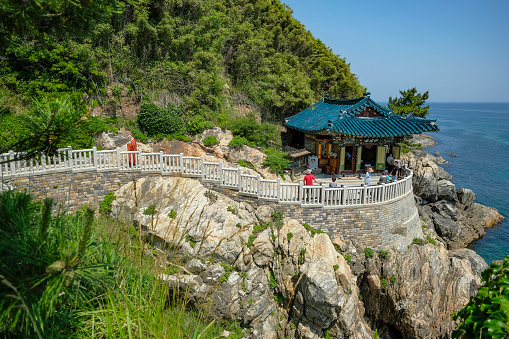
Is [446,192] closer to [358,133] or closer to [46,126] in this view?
[358,133]

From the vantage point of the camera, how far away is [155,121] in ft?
59.7

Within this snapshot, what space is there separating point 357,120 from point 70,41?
55.9 ft

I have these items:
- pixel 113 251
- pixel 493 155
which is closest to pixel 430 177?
pixel 113 251

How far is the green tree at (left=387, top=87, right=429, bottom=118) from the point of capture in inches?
1050

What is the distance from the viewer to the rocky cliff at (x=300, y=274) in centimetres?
1162

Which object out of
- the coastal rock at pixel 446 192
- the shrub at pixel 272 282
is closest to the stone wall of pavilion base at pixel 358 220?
the shrub at pixel 272 282

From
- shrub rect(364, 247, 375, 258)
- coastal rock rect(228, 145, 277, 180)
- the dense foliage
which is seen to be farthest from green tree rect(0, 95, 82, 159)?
coastal rock rect(228, 145, 277, 180)

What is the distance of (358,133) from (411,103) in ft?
49.3

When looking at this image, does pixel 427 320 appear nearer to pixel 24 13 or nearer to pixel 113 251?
pixel 113 251

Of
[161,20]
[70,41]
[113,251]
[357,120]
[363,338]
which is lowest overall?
[363,338]

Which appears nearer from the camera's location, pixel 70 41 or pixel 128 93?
pixel 70 41

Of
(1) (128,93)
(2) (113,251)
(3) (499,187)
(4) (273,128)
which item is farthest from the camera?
(3) (499,187)

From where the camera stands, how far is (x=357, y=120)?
1748 cm

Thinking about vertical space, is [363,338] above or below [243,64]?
below
